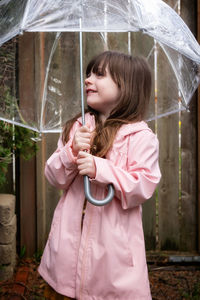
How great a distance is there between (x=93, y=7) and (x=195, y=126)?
1865mm

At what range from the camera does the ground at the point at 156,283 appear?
8.73 feet

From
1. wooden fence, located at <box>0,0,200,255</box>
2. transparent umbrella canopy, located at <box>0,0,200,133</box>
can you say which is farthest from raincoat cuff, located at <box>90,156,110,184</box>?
wooden fence, located at <box>0,0,200,255</box>

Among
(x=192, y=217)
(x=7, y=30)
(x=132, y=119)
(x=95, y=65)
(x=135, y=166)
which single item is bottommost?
(x=192, y=217)

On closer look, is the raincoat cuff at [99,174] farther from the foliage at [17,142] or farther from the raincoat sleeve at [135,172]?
the foliage at [17,142]

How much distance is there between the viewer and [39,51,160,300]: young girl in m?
1.64

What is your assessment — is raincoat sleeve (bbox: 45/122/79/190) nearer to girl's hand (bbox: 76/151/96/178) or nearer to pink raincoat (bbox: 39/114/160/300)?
pink raincoat (bbox: 39/114/160/300)

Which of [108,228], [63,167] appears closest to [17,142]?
[63,167]

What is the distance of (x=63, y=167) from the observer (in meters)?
1.75

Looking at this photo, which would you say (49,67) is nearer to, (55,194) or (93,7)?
(93,7)

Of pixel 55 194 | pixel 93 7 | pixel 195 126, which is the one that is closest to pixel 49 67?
pixel 93 7

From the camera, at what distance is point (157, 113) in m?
2.23

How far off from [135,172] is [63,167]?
35 cm

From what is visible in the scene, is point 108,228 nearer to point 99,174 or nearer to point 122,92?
point 99,174

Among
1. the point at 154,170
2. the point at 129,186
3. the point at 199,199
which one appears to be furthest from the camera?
the point at 199,199
